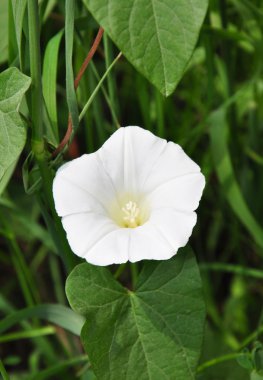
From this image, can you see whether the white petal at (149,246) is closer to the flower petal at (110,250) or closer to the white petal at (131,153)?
the flower petal at (110,250)

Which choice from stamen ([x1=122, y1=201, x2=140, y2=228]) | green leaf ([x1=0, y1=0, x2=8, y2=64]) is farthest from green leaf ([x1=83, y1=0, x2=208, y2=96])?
green leaf ([x1=0, y1=0, x2=8, y2=64])

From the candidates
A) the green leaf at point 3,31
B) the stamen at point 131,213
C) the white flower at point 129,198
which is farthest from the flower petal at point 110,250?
the green leaf at point 3,31

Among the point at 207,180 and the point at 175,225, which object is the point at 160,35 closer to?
the point at 175,225

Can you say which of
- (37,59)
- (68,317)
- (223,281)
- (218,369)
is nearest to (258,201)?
(223,281)

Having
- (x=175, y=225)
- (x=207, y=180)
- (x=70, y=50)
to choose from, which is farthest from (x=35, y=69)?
(x=207, y=180)

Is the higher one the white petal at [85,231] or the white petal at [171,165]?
the white petal at [171,165]

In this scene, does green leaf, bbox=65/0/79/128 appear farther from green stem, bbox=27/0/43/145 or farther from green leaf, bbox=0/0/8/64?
green leaf, bbox=0/0/8/64
